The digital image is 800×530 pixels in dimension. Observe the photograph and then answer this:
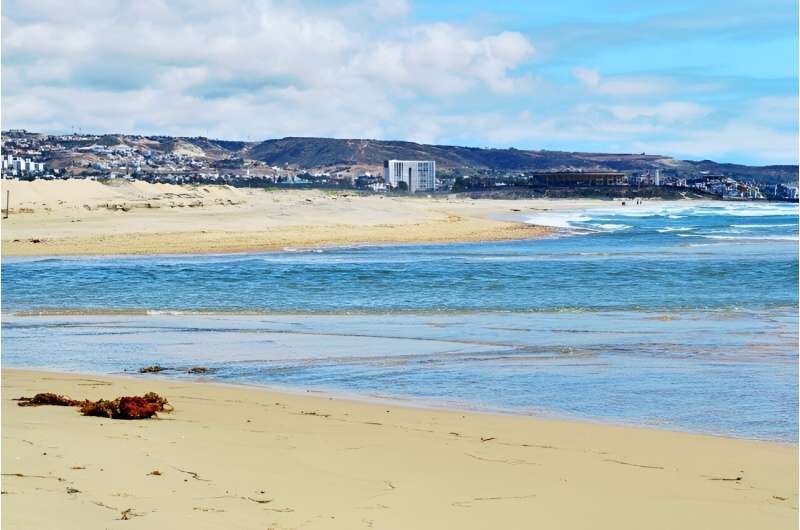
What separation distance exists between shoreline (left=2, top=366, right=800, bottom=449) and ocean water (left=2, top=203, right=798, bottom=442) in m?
0.10

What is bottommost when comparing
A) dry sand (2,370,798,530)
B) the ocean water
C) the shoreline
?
the ocean water

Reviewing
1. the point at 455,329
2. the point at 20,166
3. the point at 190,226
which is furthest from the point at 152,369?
the point at 20,166

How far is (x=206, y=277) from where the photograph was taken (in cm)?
2406

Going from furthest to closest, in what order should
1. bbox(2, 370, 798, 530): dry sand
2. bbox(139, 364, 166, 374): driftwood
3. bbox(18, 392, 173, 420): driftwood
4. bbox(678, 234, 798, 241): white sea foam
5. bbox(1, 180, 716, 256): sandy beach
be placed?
bbox(678, 234, 798, 241): white sea foam
bbox(1, 180, 716, 256): sandy beach
bbox(139, 364, 166, 374): driftwood
bbox(18, 392, 173, 420): driftwood
bbox(2, 370, 798, 530): dry sand

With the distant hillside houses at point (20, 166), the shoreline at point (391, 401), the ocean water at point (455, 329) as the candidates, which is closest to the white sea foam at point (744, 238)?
the ocean water at point (455, 329)

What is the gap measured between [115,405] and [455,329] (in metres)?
7.72

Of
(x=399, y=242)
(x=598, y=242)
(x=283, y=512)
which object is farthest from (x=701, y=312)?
(x=598, y=242)

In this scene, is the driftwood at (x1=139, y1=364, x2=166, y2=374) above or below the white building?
below

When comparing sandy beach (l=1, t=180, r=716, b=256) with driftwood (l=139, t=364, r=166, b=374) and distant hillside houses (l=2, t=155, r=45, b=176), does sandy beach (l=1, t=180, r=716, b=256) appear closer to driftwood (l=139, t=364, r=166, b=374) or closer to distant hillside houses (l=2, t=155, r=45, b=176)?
driftwood (l=139, t=364, r=166, b=374)

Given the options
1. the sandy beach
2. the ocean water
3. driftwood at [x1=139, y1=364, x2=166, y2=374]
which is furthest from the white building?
driftwood at [x1=139, y1=364, x2=166, y2=374]

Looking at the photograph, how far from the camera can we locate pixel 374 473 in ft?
20.4

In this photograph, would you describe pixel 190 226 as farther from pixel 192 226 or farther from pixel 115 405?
pixel 115 405

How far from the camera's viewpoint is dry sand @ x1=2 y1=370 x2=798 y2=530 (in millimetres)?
5285

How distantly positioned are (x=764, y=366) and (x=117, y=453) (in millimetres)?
7676
